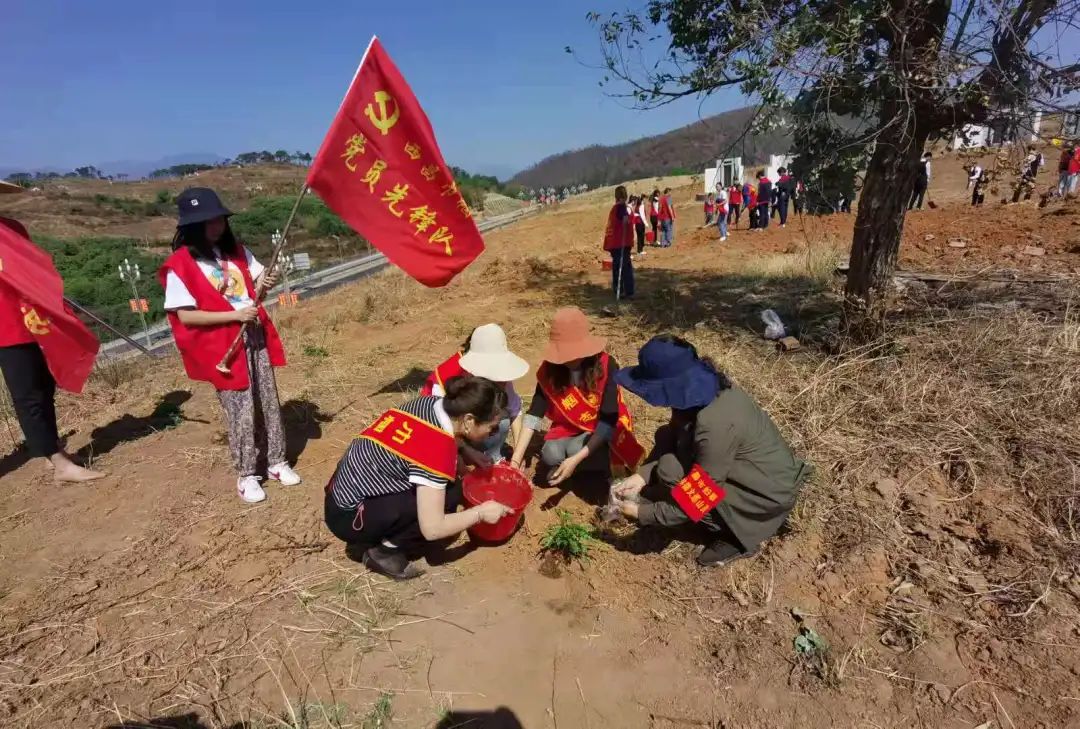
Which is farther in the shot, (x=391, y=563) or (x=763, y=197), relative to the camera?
(x=763, y=197)

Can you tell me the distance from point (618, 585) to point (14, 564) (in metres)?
3.16

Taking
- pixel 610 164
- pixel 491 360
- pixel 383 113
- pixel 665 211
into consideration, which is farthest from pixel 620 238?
pixel 610 164

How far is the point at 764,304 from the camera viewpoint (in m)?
6.63

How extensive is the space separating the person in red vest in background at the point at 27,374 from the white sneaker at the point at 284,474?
132 cm

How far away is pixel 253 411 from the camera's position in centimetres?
344

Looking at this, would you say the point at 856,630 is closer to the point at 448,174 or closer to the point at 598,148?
the point at 448,174

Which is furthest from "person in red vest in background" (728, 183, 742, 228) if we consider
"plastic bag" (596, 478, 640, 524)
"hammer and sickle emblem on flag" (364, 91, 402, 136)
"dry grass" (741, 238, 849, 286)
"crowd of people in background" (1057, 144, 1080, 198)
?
"plastic bag" (596, 478, 640, 524)

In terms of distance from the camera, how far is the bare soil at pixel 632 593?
84.4 inches

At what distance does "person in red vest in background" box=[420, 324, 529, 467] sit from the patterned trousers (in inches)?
42.8

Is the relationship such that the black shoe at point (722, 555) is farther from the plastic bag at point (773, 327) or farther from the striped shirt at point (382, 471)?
the plastic bag at point (773, 327)

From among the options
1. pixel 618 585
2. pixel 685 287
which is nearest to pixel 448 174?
pixel 618 585

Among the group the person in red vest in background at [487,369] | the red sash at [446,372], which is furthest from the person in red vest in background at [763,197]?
the red sash at [446,372]

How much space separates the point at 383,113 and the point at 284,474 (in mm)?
2308

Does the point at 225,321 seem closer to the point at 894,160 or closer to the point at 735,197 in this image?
the point at 894,160
